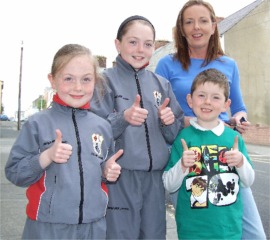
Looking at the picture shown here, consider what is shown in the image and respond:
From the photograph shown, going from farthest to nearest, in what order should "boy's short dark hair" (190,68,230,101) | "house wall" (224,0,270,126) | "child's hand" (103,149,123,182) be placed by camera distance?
"house wall" (224,0,270,126), "boy's short dark hair" (190,68,230,101), "child's hand" (103,149,123,182)

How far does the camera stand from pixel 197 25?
9.68 ft

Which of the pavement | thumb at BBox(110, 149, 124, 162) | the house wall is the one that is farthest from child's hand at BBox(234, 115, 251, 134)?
the house wall

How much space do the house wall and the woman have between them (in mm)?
21680

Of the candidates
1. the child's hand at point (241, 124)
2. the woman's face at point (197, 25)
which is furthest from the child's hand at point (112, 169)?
the woman's face at point (197, 25)

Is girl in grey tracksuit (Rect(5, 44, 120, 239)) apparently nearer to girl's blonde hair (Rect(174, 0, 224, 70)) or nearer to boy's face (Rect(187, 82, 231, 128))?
boy's face (Rect(187, 82, 231, 128))

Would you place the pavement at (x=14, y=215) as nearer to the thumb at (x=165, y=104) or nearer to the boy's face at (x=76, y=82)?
the thumb at (x=165, y=104)

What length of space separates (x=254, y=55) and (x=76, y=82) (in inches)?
935

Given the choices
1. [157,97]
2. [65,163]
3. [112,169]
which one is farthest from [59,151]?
[157,97]

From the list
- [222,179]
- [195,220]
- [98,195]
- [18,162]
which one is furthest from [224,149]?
[18,162]

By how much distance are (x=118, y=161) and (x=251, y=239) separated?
3.50 ft

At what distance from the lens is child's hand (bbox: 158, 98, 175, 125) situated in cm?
254

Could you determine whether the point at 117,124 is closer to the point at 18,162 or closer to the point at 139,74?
the point at 139,74

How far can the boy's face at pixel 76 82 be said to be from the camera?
2.45m

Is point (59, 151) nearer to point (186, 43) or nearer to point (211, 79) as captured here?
point (211, 79)
